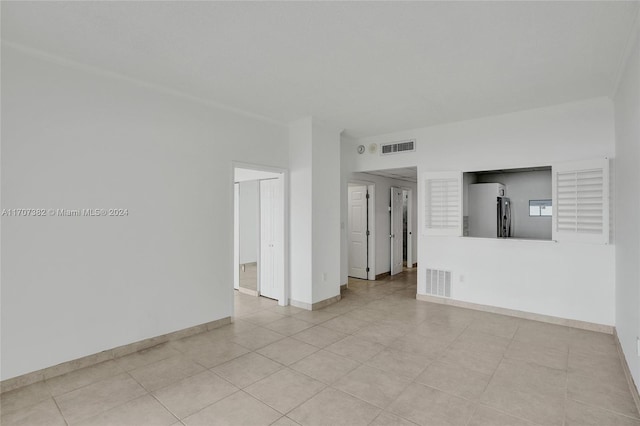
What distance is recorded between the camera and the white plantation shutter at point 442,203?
16.4ft

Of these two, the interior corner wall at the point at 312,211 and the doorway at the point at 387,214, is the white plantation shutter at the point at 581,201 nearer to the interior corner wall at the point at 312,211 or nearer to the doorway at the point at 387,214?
the doorway at the point at 387,214

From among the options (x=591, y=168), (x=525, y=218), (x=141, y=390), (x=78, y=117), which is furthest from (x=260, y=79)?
(x=525, y=218)

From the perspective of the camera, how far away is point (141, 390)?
269 cm

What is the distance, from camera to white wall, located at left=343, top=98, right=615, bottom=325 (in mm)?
3994

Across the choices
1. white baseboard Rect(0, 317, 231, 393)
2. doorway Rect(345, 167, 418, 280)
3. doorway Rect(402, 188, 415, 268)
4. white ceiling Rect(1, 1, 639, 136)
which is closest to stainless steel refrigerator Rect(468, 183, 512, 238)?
doorway Rect(345, 167, 418, 280)

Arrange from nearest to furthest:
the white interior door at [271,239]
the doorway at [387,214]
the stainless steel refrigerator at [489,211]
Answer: the white interior door at [271,239]
the stainless steel refrigerator at [489,211]
the doorway at [387,214]

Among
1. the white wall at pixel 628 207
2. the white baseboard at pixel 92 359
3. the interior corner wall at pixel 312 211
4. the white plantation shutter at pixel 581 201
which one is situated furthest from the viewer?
the interior corner wall at pixel 312 211

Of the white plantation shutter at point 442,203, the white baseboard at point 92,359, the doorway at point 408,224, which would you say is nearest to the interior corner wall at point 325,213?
the white plantation shutter at point 442,203

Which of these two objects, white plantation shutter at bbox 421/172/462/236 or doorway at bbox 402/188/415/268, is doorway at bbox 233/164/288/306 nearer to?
white plantation shutter at bbox 421/172/462/236

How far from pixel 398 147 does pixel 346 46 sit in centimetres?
311

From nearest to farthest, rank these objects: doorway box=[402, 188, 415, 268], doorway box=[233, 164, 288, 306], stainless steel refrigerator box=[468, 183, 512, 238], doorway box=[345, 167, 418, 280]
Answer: doorway box=[233, 164, 288, 306] < stainless steel refrigerator box=[468, 183, 512, 238] < doorway box=[345, 167, 418, 280] < doorway box=[402, 188, 415, 268]

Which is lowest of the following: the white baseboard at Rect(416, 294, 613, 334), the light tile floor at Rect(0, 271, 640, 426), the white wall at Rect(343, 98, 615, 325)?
the light tile floor at Rect(0, 271, 640, 426)

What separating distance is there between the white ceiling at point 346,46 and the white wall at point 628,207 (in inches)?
12.0

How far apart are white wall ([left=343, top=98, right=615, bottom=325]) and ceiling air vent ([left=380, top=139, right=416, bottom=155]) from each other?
10 centimetres
